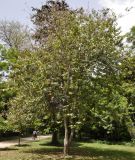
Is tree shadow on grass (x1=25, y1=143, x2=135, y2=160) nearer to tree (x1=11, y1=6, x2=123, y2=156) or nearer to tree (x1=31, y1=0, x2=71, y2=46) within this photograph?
tree (x1=11, y1=6, x2=123, y2=156)

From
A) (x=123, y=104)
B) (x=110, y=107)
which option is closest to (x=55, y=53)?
(x=110, y=107)

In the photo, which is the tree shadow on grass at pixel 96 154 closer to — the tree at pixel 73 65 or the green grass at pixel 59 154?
the green grass at pixel 59 154

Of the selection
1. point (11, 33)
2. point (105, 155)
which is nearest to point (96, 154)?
point (105, 155)

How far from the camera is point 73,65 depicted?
76.3 feet

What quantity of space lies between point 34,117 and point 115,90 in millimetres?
5535

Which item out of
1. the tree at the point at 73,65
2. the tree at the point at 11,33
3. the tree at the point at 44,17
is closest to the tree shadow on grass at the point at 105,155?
the tree at the point at 73,65

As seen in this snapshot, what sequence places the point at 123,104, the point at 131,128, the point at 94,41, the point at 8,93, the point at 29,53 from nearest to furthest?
the point at 94,41 → the point at 29,53 → the point at 8,93 → the point at 123,104 → the point at 131,128

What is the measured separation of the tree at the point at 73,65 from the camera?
23.3 m

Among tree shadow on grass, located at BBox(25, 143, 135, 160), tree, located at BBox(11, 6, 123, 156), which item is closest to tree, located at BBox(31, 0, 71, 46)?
tree, located at BBox(11, 6, 123, 156)

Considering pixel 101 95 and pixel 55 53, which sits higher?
pixel 55 53

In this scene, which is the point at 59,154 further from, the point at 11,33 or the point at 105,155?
the point at 11,33

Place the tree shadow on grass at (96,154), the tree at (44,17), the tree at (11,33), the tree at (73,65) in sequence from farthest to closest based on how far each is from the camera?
the tree at (11,33) < the tree at (44,17) < the tree shadow on grass at (96,154) < the tree at (73,65)

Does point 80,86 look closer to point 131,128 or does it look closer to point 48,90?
point 48,90

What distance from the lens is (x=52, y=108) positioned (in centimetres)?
2469
